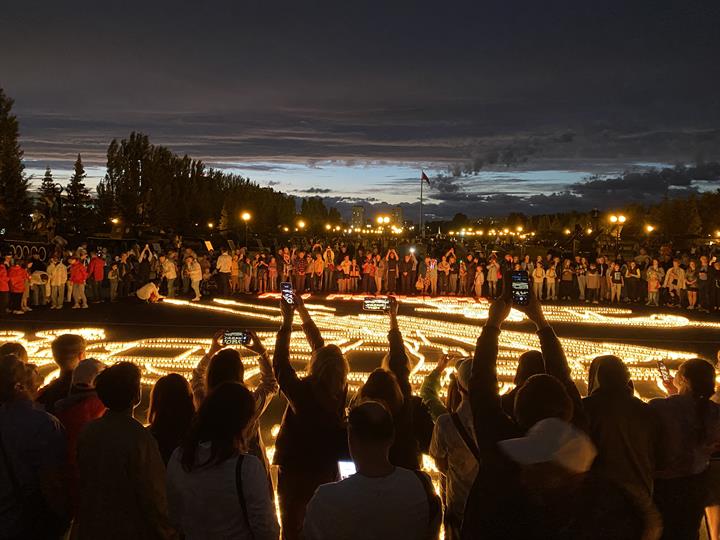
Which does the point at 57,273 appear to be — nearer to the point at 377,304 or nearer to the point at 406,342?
the point at 406,342

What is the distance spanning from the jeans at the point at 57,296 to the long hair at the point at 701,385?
1829cm

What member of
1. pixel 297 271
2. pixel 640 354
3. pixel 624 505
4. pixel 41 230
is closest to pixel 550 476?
pixel 624 505

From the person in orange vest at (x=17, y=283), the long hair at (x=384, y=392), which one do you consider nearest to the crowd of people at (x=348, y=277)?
the person in orange vest at (x=17, y=283)

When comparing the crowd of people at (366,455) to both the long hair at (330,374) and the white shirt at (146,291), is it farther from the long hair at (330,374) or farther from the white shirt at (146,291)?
the white shirt at (146,291)

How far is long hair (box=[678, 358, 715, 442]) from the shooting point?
405 cm

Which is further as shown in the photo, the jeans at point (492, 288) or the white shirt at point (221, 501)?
the jeans at point (492, 288)

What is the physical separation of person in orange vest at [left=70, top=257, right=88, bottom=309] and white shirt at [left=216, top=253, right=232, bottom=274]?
478cm

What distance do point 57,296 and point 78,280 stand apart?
2.83ft

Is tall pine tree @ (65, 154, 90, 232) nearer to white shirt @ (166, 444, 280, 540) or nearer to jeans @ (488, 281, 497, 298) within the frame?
jeans @ (488, 281, 497, 298)

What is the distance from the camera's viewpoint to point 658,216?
91188 millimetres

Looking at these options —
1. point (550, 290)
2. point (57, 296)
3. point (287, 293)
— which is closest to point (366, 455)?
Result: point (287, 293)

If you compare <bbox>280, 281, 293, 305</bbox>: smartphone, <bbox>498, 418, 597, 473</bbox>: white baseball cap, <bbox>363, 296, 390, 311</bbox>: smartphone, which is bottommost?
<bbox>498, 418, 597, 473</bbox>: white baseball cap

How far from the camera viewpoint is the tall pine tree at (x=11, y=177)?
150ft

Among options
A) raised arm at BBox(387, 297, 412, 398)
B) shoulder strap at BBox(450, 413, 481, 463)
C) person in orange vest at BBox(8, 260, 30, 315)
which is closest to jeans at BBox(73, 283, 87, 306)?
person in orange vest at BBox(8, 260, 30, 315)
